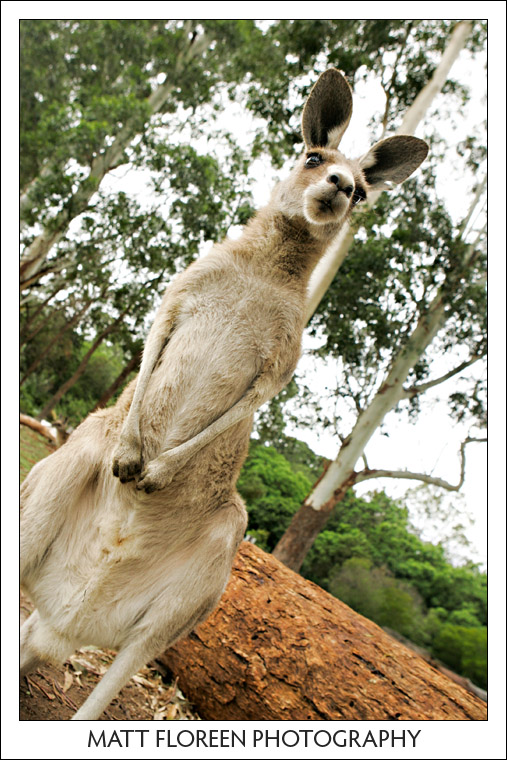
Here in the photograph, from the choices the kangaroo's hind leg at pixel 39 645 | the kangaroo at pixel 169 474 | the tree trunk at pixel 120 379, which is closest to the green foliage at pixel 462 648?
the tree trunk at pixel 120 379

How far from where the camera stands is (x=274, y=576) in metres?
4.28

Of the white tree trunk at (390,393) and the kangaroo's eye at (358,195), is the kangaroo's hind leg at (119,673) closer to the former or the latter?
the kangaroo's eye at (358,195)

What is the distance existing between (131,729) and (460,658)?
10.3m

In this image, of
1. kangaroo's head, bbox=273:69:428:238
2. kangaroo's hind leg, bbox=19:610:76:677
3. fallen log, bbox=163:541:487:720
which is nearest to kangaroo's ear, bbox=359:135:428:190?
kangaroo's head, bbox=273:69:428:238

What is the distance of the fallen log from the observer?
312cm

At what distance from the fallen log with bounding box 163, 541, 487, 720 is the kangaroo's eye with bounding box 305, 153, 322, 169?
303 cm

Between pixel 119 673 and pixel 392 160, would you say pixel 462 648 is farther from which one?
pixel 392 160

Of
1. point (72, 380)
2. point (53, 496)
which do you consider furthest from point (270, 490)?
point (53, 496)

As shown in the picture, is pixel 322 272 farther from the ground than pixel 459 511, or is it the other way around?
pixel 322 272

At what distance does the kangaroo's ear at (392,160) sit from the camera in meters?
2.54

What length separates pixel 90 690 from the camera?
3027mm

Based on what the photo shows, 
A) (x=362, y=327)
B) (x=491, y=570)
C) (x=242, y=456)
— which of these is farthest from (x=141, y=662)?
(x=362, y=327)

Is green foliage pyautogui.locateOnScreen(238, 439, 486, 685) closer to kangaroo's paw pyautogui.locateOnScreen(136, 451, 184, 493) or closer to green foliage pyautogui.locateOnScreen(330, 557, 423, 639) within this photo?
green foliage pyautogui.locateOnScreen(330, 557, 423, 639)

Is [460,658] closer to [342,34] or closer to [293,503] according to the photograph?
[293,503]
